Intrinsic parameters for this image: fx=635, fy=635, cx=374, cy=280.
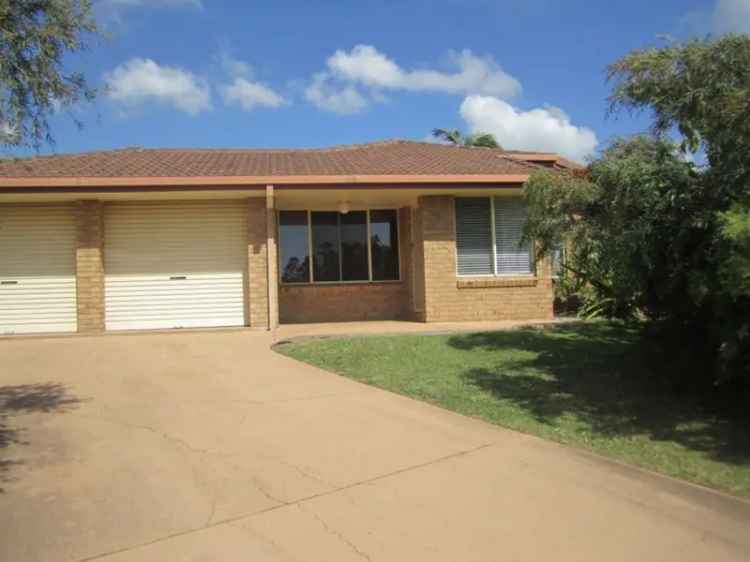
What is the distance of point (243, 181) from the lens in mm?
12016

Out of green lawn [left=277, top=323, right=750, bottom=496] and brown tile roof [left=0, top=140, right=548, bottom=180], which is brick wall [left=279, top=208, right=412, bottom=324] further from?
green lawn [left=277, top=323, right=750, bottom=496]

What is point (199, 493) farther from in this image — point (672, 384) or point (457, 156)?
point (457, 156)

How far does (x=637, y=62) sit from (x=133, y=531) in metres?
6.30

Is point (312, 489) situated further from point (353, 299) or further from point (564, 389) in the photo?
point (353, 299)

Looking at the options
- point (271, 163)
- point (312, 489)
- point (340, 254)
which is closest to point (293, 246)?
point (340, 254)

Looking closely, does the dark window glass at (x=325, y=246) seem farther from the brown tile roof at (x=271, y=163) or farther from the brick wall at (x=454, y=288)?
the brick wall at (x=454, y=288)

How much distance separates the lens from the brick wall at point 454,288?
13.1 meters

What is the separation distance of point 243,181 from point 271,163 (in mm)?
2691

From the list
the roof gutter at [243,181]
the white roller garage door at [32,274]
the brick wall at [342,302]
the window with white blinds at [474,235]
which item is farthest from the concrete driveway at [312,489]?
the brick wall at [342,302]

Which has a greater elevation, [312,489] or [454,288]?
[454,288]

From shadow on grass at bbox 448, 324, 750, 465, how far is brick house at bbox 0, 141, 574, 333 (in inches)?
115

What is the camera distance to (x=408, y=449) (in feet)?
18.3

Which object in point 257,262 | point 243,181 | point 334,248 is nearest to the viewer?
point 243,181

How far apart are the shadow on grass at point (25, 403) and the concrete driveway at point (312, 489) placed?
3 cm
